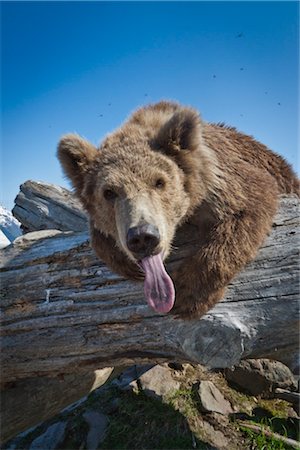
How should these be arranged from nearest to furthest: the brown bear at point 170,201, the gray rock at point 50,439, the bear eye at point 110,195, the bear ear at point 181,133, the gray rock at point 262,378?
the brown bear at point 170,201
the bear eye at point 110,195
the bear ear at point 181,133
the gray rock at point 50,439
the gray rock at point 262,378

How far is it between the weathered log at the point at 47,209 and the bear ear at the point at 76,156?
2.43 meters

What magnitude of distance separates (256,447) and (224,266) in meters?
2.44

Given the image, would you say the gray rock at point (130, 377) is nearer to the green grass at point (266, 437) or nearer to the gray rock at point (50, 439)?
the gray rock at point (50, 439)

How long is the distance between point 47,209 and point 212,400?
12.9 feet

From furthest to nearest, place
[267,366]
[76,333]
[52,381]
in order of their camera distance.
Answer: [267,366] < [52,381] < [76,333]

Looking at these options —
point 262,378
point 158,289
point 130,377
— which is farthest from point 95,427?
point 158,289

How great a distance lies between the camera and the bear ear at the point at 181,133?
3.38 metres

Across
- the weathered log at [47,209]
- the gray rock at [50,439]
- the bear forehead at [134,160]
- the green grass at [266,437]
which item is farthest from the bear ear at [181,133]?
the gray rock at [50,439]

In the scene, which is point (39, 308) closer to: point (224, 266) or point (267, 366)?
point (224, 266)

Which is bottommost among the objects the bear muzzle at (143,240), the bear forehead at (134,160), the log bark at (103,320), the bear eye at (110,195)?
the log bark at (103,320)

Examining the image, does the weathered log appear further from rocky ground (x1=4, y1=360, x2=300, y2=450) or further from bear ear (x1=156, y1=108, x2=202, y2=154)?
bear ear (x1=156, y1=108, x2=202, y2=154)

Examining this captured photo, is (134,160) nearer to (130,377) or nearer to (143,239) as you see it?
(143,239)

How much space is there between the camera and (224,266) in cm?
295

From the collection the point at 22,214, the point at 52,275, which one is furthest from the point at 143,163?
the point at 22,214
